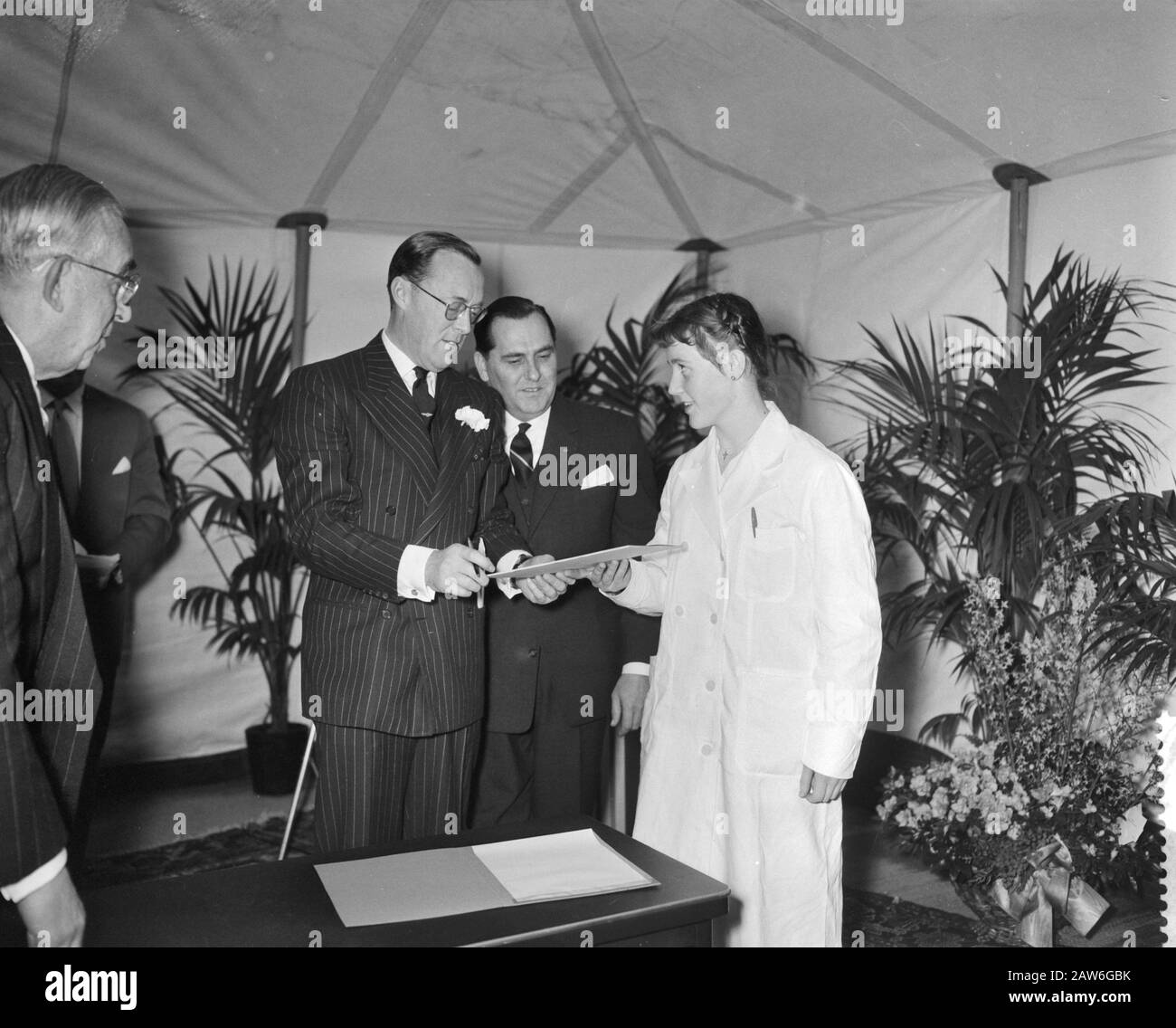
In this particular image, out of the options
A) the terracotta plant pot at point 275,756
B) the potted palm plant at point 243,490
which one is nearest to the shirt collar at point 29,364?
the potted palm plant at point 243,490

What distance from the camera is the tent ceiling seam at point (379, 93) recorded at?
3.32m

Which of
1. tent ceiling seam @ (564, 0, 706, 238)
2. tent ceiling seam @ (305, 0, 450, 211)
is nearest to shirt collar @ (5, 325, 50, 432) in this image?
tent ceiling seam @ (305, 0, 450, 211)

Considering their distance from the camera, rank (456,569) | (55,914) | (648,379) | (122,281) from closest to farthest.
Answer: (55,914) → (122,281) → (456,569) → (648,379)

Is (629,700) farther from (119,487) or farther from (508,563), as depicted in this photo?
(119,487)

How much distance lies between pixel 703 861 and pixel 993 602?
159cm

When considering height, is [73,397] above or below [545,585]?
above

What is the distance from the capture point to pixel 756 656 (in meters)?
2.34

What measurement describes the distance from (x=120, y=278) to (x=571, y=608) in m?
1.57

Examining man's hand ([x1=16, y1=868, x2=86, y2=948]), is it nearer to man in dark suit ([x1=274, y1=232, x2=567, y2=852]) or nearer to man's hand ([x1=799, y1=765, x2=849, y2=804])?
man in dark suit ([x1=274, y1=232, x2=567, y2=852])

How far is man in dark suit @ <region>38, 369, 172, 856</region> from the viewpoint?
3.38m

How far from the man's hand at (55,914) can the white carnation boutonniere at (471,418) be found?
137 cm

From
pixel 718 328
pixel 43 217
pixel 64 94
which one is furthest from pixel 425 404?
pixel 64 94
